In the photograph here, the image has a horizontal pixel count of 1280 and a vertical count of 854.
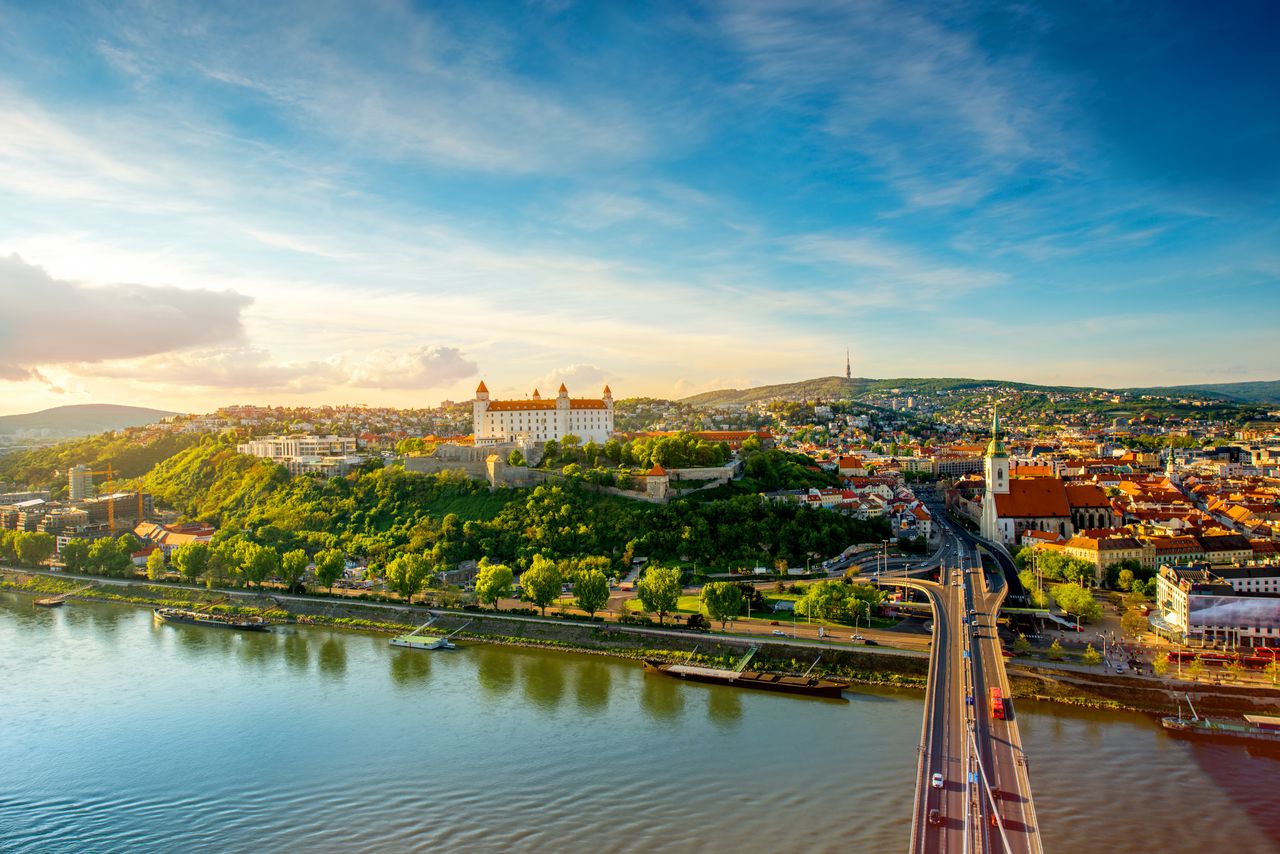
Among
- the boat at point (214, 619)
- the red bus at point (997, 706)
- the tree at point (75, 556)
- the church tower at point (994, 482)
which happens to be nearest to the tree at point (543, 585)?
the boat at point (214, 619)

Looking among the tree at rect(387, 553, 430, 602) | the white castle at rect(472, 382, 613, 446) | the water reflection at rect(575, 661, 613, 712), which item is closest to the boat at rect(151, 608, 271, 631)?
the tree at rect(387, 553, 430, 602)

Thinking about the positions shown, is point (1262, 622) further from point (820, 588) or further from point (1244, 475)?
point (1244, 475)

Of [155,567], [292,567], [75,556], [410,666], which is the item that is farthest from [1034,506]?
[75,556]

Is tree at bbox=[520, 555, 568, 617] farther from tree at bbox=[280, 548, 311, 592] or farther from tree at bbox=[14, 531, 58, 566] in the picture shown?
tree at bbox=[14, 531, 58, 566]

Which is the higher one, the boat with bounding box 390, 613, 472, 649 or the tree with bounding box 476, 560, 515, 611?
the tree with bounding box 476, 560, 515, 611

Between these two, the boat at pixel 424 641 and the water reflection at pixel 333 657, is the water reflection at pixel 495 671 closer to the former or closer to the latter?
the boat at pixel 424 641
